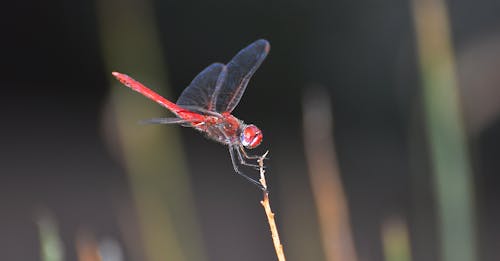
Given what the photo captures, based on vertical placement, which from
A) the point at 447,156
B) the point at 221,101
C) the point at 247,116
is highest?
the point at 221,101

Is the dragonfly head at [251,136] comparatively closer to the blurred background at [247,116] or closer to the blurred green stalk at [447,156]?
the blurred green stalk at [447,156]

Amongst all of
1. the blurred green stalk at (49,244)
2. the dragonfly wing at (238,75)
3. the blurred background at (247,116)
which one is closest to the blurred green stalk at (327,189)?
the blurred green stalk at (49,244)

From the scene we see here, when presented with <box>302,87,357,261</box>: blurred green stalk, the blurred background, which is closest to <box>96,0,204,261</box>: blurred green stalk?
<box>302,87,357,261</box>: blurred green stalk

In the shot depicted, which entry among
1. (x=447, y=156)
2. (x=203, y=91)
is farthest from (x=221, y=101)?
(x=447, y=156)

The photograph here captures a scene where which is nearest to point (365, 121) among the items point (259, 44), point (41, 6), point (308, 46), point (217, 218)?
point (308, 46)

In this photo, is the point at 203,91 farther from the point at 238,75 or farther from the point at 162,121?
the point at 162,121

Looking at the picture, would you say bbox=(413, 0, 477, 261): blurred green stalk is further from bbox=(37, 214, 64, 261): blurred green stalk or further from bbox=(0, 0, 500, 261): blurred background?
bbox=(0, 0, 500, 261): blurred background

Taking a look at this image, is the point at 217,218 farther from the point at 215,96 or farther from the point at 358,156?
the point at 215,96
